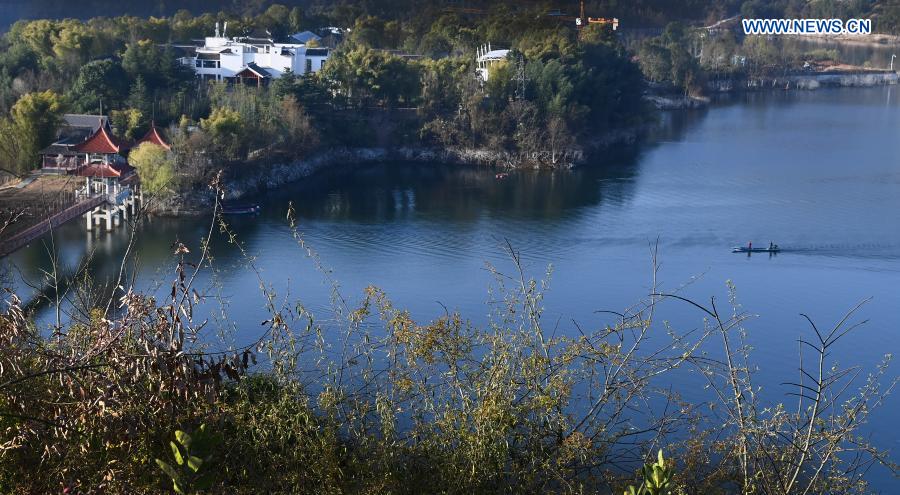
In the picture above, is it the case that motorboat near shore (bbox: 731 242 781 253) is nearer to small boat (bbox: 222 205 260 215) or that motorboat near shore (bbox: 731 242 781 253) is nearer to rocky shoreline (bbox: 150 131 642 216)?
small boat (bbox: 222 205 260 215)

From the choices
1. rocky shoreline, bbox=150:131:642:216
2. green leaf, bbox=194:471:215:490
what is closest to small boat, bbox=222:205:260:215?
rocky shoreline, bbox=150:131:642:216

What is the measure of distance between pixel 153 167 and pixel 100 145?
2.12 ft

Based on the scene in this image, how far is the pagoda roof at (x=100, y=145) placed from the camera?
9.30 meters

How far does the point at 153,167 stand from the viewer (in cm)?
916

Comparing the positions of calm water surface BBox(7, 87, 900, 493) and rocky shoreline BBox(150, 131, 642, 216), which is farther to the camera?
rocky shoreline BBox(150, 131, 642, 216)

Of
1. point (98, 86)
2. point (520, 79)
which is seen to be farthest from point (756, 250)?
point (98, 86)

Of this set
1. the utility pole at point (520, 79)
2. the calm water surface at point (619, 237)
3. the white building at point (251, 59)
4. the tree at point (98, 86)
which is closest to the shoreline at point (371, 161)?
the calm water surface at point (619, 237)

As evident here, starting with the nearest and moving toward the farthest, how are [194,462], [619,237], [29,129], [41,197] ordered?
[194,462], [41,197], [619,237], [29,129]

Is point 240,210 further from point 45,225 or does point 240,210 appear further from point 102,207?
point 45,225

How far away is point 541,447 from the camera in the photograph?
2.39m

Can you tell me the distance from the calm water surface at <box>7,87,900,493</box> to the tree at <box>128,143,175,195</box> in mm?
388

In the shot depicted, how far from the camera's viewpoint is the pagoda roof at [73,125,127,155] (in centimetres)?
930

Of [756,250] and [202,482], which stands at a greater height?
[202,482]

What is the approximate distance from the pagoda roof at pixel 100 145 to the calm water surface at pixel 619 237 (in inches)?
39.9
